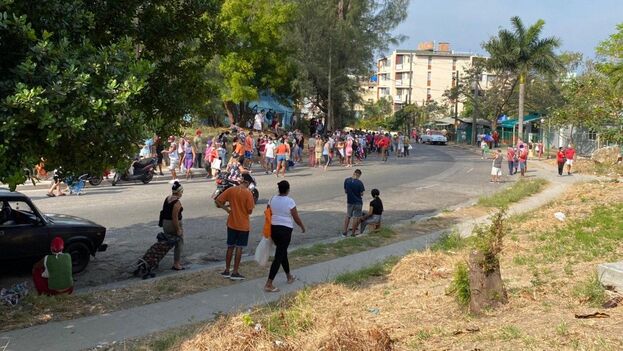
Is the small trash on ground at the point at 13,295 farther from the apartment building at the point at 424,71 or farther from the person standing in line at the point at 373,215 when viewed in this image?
the apartment building at the point at 424,71

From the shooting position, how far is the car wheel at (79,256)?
9.79 meters

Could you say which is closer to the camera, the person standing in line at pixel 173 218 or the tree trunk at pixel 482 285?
the tree trunk at pixel 482 285

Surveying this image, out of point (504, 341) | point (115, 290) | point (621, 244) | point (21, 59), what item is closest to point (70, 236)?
point (115, 290)

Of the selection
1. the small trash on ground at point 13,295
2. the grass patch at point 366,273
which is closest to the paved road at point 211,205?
the small trash on ground at point 13,295

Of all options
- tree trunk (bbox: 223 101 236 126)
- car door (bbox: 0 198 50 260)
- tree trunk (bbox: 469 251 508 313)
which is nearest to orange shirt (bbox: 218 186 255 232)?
car door (bbox: 0 198 50 260)

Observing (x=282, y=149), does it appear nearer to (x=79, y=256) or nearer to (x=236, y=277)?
(x=79, y=256)

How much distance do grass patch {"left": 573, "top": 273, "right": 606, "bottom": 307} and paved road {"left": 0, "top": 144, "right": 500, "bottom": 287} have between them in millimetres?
6373

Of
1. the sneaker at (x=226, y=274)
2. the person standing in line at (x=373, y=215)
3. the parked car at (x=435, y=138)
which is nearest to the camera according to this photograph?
the sneaker at (x=226, y=274)

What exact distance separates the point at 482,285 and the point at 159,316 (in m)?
3.98

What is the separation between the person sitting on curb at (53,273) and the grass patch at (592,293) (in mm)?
6503

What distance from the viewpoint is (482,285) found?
21.1ft

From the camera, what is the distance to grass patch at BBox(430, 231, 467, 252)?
11.0 meters

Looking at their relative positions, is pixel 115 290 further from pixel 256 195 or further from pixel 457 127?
pixel 457 127

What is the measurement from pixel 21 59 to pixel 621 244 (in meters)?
9.17
